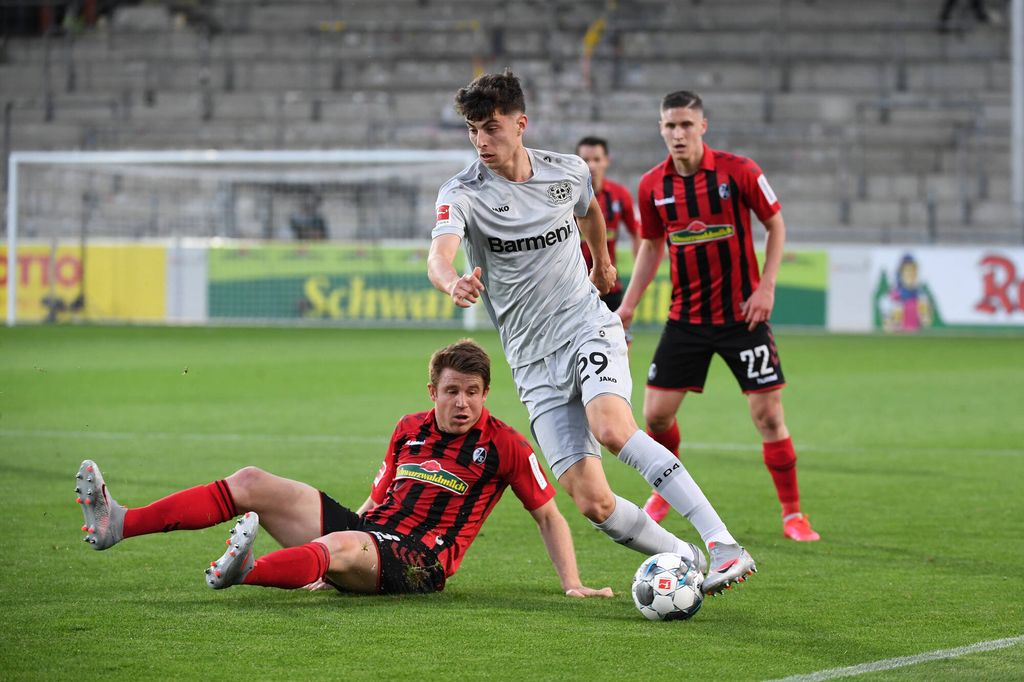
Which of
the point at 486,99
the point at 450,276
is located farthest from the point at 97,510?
the point at 486,99

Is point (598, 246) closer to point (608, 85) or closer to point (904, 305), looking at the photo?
point (904, 305)

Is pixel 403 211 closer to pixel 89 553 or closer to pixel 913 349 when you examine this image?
pixel 913 349

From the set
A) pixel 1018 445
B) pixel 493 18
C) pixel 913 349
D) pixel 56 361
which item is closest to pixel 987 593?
pixel 1018 445

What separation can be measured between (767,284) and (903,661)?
2.92 meters

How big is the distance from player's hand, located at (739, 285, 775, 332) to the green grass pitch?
1.07 metres

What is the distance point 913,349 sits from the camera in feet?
70.1

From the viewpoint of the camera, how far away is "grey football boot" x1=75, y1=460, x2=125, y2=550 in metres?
5.21

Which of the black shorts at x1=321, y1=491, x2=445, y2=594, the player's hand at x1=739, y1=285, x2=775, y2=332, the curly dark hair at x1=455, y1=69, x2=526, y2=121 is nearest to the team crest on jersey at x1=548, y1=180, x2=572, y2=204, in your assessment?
the curly dark hair at x1=455, y1=69, x2=526, y2=121

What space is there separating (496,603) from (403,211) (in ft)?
75.0

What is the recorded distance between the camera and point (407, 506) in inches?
222

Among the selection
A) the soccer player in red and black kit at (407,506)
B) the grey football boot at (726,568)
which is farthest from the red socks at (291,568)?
the grey football boot at (726,568)

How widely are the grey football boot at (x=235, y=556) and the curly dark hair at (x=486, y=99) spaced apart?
171cm

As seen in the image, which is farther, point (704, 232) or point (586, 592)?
point (704, 232)

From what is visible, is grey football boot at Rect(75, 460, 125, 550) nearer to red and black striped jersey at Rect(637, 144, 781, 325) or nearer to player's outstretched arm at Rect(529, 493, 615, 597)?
player's outstretched arm at Rect(529, 493, 615, 597)
